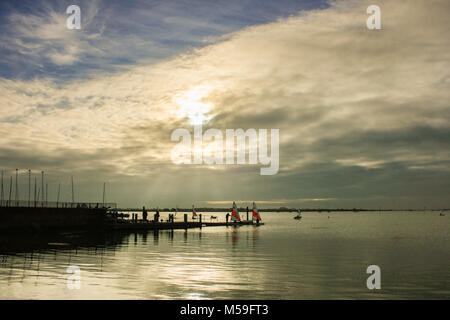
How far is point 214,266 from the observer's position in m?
30.1

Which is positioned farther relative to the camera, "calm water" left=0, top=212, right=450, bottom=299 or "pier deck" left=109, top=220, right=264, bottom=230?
"pier deck" left=109, top=220, right=264, bottom=230

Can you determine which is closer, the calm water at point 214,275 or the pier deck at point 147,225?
the calm water at point 214,275

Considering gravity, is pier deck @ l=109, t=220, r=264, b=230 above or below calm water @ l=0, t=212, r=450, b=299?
below

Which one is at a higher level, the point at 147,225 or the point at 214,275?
the point at 214,275

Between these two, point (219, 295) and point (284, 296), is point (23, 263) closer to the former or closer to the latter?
point (219, 295)

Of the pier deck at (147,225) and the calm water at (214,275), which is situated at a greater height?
the calm water at (214,275)

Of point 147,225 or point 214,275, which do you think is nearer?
point 214,275
